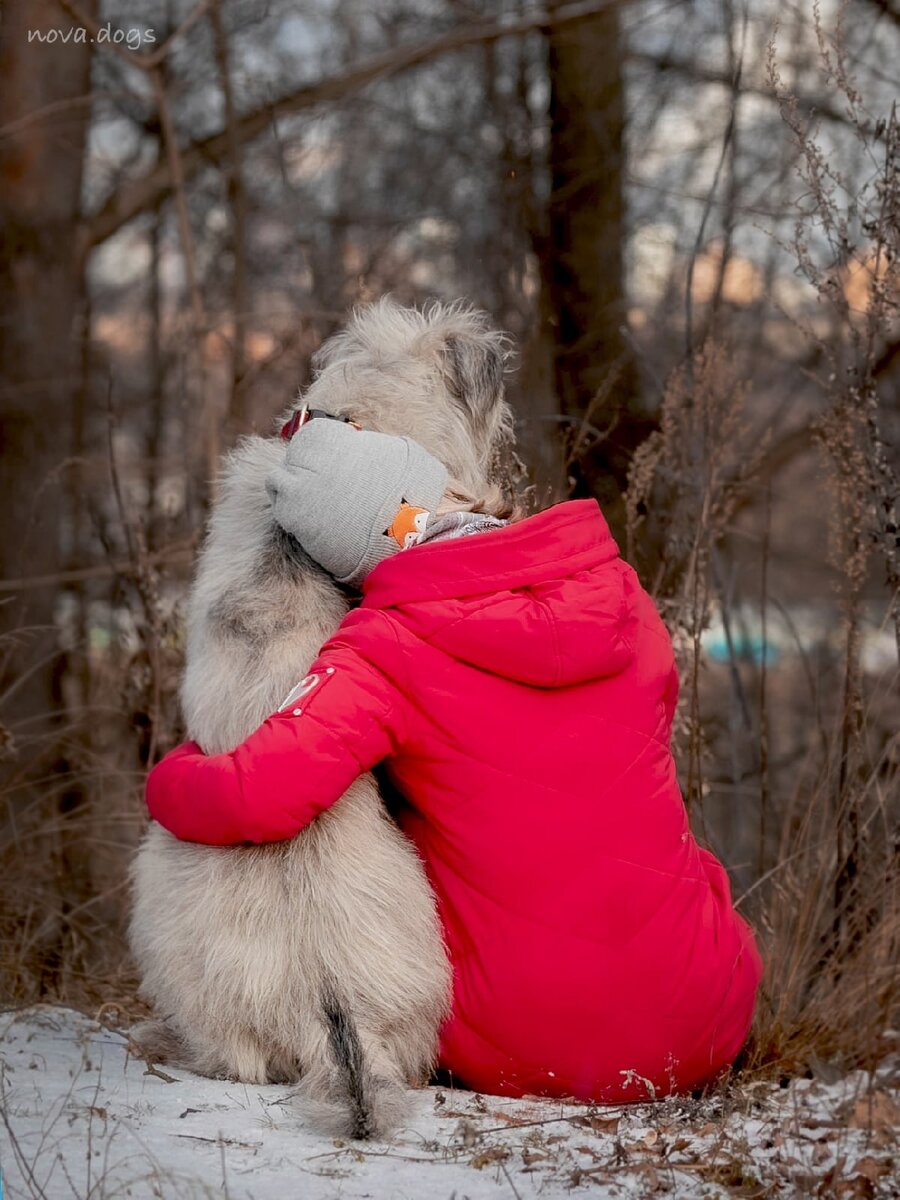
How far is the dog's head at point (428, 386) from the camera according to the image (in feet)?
9.39

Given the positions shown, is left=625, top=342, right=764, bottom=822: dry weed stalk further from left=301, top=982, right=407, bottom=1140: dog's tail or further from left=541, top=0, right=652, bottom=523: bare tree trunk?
left=541, top=0, right=652, bottom=523: bare tree trunk

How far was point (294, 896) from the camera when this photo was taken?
2537mm

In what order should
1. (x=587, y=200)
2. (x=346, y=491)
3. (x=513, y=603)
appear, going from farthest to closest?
(x=587, y=200) → (x=346, y=491) → (x=513, y=603)

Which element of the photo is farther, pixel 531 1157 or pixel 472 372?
pixel 472 372

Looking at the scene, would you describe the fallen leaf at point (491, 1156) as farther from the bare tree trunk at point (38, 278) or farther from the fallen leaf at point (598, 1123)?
the bare tree trunk at point (38, 278)

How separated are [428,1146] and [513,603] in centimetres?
94

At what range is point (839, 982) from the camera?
3.33 m

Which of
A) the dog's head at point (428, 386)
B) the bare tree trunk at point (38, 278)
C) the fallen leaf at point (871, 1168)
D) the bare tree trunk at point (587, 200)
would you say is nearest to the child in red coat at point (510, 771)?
the dog's head at point (428, 386)

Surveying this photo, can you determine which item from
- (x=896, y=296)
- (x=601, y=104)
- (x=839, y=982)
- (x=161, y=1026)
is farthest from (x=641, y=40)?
(x=161, y=1026)

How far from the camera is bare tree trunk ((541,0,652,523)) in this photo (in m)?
5.82

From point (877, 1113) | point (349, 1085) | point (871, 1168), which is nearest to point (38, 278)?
point (349, 1085)

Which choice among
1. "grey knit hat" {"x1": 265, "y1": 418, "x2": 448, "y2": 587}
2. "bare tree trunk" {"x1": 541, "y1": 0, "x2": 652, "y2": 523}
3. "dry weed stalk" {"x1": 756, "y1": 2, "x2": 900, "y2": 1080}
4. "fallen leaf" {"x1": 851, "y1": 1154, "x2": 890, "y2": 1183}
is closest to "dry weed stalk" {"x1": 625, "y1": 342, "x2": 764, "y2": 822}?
"dry weed stalk" {"x1": 756, "y1": 2, "x2": 900, "y2": 1080}

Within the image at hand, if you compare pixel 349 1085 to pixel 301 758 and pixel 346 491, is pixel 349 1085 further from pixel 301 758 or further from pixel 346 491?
pixel 346 491

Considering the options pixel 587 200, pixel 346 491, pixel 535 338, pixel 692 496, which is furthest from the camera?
pixel 587 200
